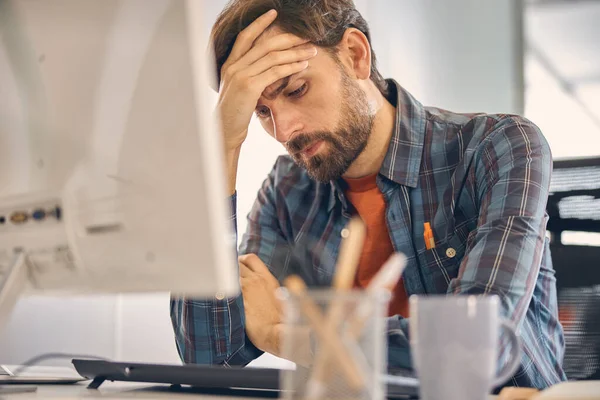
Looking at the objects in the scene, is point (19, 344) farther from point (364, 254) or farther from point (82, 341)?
point (364, 254)

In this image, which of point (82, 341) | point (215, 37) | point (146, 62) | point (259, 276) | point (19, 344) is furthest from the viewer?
point (82, 341)

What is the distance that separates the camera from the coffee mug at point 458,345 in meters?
0.59

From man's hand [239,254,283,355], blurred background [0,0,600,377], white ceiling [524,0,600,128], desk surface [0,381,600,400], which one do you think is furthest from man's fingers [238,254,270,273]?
white ceiling [524,0,600,128]

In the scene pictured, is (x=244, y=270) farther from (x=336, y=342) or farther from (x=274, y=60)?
(x=336, y=342)

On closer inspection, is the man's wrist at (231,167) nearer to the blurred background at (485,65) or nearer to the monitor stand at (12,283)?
the monitor stand at (12,283)

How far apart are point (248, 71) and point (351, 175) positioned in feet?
1.18

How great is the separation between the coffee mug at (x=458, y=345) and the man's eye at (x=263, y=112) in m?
0.94

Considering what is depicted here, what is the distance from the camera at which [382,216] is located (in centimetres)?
152

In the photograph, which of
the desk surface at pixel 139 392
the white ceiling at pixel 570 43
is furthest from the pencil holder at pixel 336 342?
the white ceiling at pixel 570 43

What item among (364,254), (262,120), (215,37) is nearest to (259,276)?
(364,254)

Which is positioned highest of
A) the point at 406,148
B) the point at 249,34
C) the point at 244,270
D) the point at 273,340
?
the point at 249,34

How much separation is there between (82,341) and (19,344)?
0.89ft

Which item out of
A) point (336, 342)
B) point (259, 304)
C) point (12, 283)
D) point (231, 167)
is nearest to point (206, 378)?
point (12, 283)

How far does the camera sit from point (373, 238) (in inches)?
59.7
